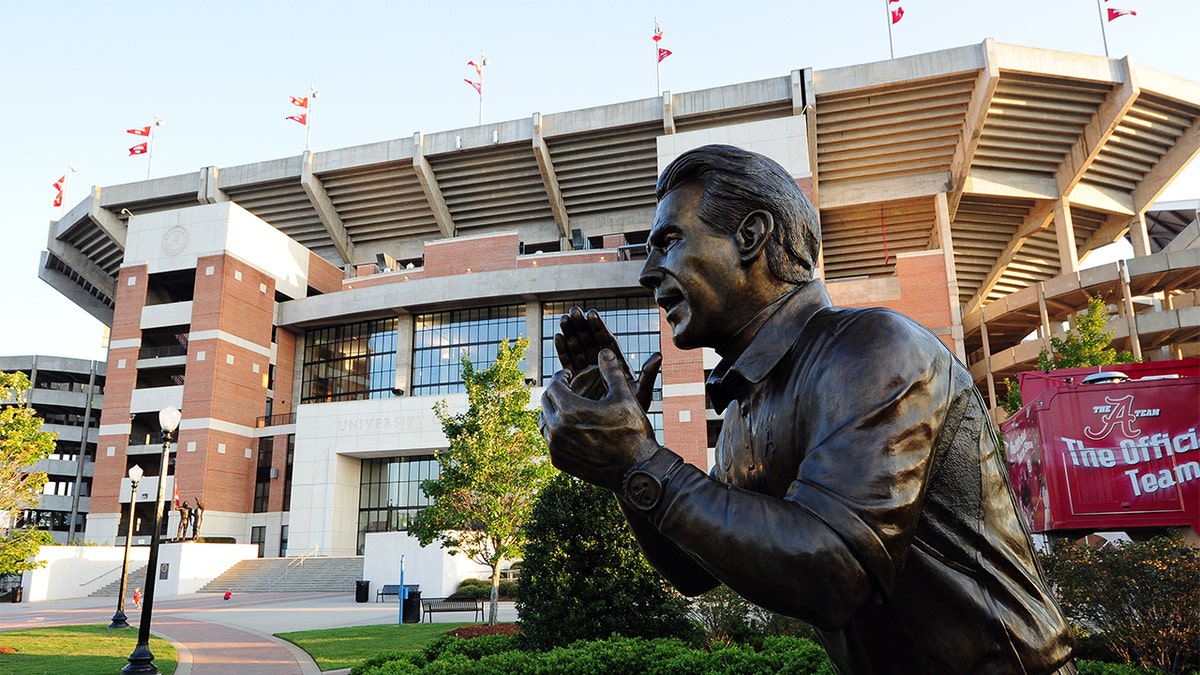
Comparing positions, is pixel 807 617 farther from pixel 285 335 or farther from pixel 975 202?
pixel 285 335

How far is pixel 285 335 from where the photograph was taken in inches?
2009

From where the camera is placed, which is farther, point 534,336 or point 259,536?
point 259,536

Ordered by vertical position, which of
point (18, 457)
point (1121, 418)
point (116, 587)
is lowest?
point (116, 587)

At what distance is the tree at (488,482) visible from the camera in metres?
20.5

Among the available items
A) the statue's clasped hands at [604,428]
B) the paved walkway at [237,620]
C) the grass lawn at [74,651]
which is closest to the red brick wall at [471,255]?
the paved walkway at [237,620]

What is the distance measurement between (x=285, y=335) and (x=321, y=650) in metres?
40.3

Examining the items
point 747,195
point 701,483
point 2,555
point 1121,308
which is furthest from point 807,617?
point 1121,308

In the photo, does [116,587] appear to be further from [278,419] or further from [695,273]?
[695,273]

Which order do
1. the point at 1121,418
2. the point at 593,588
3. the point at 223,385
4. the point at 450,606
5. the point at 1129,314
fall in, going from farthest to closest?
the point at 223,385, the point at 1129,314, the point at 450,606, the point at 1121,418, the point at 593,588

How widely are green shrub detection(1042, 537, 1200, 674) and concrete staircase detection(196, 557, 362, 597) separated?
1270 inches

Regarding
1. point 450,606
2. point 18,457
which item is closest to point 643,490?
point 18,457

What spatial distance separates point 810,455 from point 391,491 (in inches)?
1882

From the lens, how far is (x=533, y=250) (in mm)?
53344

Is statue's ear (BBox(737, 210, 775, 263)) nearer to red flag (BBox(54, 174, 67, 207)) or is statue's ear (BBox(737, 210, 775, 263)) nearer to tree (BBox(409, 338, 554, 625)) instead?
tree (BBox(409, 338, 554, 625))
